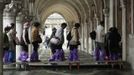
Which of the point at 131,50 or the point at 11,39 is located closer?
the point at 11,39

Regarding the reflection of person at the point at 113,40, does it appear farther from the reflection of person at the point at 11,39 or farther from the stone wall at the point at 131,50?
the reflection of person at the point at 11,39

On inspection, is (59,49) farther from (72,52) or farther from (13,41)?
(13,41)

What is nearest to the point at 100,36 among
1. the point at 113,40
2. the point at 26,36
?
the point at 113,40

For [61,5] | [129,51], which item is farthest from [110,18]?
[61,5]

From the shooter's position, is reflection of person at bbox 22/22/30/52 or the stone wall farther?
reflection of person at bbox 22/22/30/52

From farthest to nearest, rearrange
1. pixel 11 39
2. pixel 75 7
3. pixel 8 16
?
1. pixel 75 7
2. pixel 8 16
3. pixel 11 39

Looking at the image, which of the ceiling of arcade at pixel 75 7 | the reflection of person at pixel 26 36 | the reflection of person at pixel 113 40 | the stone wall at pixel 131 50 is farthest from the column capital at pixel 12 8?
the ceiling of arcade at pixel 75 7

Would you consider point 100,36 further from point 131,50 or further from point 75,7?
point 75,7

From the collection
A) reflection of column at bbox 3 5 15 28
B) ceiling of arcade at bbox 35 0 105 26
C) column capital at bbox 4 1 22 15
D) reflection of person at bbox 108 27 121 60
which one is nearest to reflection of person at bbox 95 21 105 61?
reflection of person at bbox 108 27 121 60

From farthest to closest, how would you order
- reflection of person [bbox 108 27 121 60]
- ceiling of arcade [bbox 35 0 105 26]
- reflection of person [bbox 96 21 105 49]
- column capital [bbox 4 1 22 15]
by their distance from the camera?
ceiling of arcade [bbox 35 0 105 26] < reflection of person [bbox 96 21 105 49] < column capital [bbox 4 1 22 15] < reflection of person [bbox 108 27 121 60]

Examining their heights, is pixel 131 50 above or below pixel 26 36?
below

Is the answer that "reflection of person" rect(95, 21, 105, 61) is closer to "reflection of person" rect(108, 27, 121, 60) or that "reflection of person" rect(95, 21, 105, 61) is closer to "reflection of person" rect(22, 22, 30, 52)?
"reflection of person" rect(108, 27, 121, 60)

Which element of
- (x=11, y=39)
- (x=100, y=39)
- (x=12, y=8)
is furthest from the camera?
(x=100, y=39)

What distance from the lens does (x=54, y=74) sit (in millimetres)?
15086
